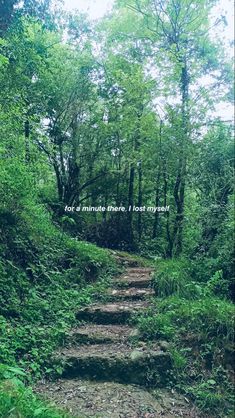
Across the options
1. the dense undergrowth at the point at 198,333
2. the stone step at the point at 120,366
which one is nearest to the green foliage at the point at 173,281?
the dense undergrowth at the point at 198,333

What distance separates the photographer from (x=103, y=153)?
8.62 metres

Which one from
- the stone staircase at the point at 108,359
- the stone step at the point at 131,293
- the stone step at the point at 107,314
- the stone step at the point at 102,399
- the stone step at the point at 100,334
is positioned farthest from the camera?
the stone step at the point at 131,293

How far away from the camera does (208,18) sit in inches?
307

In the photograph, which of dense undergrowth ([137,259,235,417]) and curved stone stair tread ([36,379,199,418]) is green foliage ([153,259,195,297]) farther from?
curved stone stair tread ([36,379,199,418])

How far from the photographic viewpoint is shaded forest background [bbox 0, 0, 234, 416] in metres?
4.60

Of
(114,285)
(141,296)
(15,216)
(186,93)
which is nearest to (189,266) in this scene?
(141,296)

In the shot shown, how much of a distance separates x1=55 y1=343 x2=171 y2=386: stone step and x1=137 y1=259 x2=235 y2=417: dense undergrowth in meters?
0.15

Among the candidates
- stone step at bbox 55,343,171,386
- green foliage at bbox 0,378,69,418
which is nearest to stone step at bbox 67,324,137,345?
stone step at bbox 55,343,171,386

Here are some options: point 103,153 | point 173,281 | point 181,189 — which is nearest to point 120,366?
point 173,281

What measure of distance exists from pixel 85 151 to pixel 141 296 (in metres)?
4.74

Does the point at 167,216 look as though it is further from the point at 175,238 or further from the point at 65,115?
the point at 65,115

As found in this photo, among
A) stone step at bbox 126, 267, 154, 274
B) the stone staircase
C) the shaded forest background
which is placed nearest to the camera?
the stone staircase

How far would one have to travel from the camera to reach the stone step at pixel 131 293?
491cm

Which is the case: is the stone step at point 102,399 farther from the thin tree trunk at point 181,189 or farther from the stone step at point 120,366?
the thin tree trunk at point 181,189
